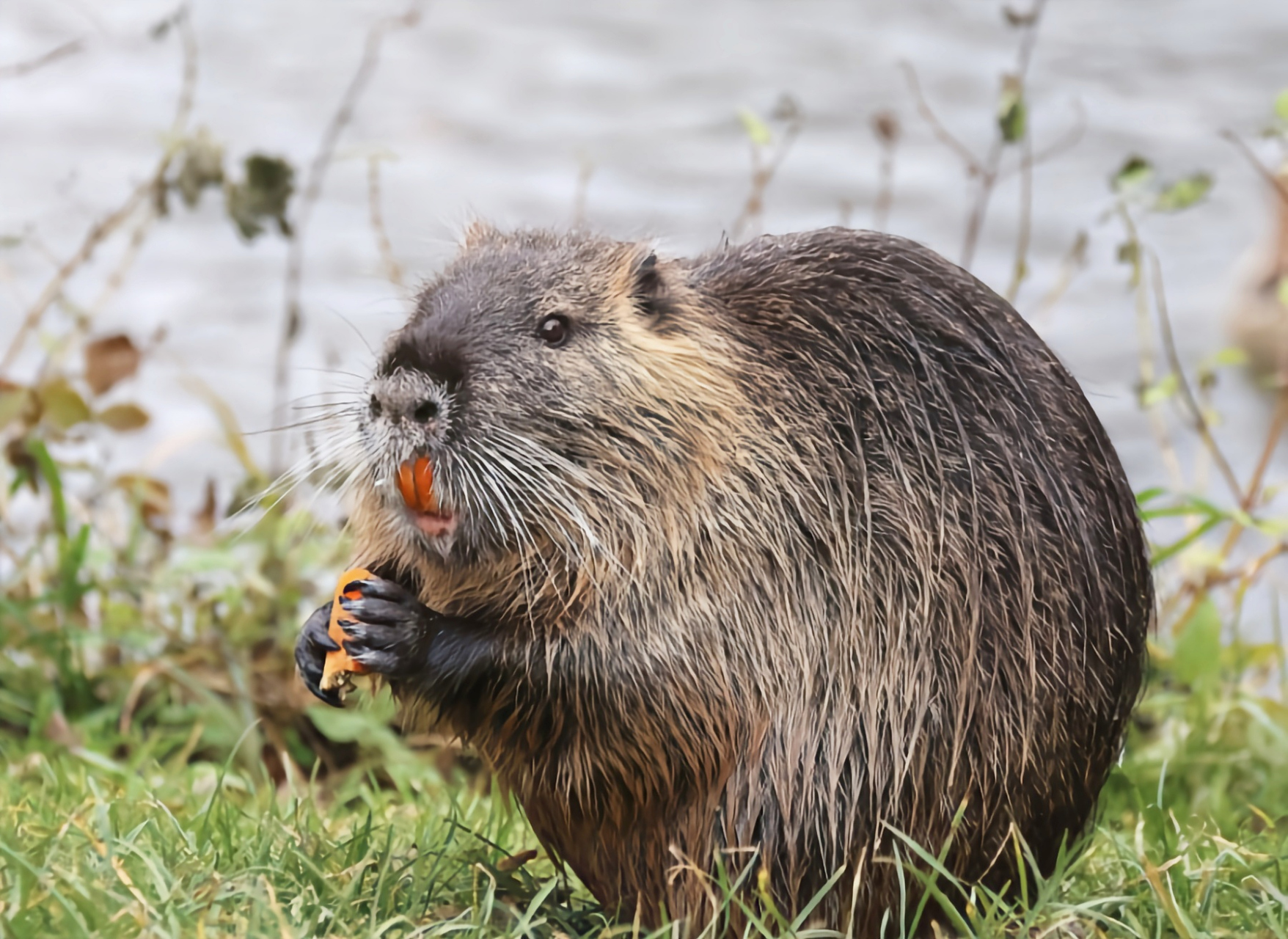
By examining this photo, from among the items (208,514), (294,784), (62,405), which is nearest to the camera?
(294,784)

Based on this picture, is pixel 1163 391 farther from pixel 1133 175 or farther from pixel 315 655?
pixel 315 655

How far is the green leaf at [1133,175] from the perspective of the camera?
12.3ft

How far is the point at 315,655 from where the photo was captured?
7.54 ft

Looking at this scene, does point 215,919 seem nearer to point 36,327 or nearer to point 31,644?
point 31,644

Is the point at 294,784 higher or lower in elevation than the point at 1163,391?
lower

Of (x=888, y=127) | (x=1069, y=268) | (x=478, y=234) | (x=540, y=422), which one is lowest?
(x=540, y=422)

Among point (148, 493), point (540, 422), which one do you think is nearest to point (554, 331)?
point (540, 422)

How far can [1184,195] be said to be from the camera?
12.2 feet

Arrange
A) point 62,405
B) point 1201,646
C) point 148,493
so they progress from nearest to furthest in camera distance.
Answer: point 1201,646, point 62,405, point 148,493

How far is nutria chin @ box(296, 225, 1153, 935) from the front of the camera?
213 cm

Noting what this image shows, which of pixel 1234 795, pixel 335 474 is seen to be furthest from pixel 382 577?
pixel 1234 795

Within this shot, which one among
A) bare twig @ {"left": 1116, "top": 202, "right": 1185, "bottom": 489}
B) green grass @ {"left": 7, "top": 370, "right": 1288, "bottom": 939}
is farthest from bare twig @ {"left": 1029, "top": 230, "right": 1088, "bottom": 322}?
green grass @ {"left": 7, "top": 370, "right": 1288, "bottom": 939}

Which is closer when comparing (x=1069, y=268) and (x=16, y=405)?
(x=16, y=405)

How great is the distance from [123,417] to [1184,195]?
2.55 meters
